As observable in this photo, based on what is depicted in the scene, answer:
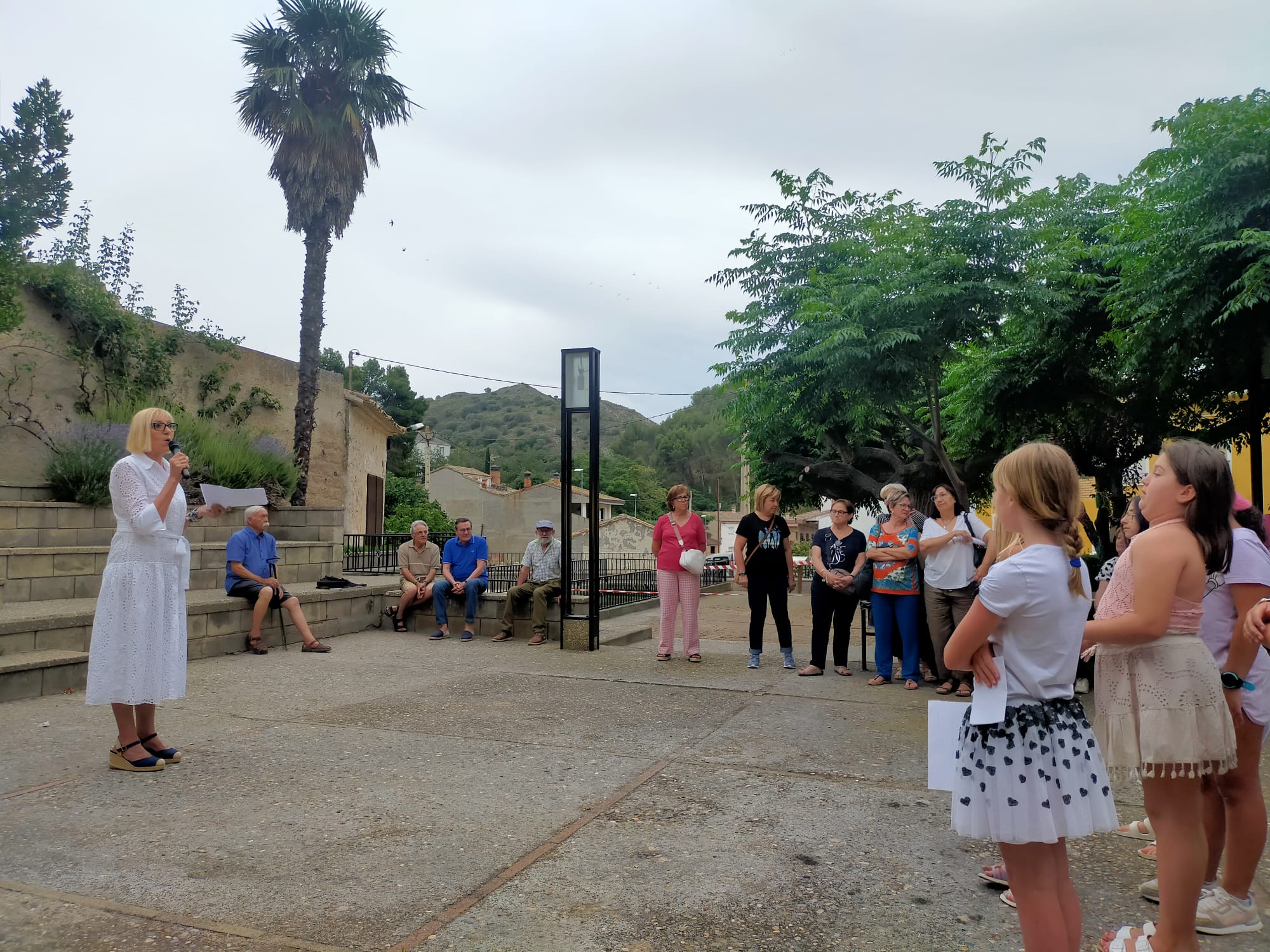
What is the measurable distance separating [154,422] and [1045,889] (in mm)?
4449

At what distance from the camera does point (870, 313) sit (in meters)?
12.0

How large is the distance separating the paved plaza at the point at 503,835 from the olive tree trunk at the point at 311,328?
494 inches

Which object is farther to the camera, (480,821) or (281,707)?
(281,707)

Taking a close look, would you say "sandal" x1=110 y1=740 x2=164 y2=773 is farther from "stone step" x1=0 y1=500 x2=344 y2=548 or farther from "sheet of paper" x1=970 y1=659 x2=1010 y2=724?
"sheet of paper" x1=970 y1=659 x2=1010 y2=724

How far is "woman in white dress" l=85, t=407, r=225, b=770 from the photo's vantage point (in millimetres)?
4527

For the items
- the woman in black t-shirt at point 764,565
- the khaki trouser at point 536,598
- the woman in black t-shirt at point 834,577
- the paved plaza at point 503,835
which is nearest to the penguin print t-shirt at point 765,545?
the woman in black t-shirt at point 764,565

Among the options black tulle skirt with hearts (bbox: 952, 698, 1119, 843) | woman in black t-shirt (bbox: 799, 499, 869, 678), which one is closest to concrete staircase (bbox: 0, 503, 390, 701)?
woman in black t-shirt (bbox: 799, 499, 869, 678)

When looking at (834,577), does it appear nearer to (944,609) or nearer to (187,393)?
(944,609)

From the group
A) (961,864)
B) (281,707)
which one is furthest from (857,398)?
(961,864)

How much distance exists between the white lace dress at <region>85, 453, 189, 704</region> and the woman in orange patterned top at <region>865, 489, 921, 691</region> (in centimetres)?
512

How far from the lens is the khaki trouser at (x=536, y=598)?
33.2ft

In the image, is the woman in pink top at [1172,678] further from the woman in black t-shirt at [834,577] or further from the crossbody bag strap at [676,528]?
the crossbody bag strap at [676,528]

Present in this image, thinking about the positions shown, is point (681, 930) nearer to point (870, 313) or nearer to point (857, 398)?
point (870, 313)

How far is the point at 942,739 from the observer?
2592 millimetres
